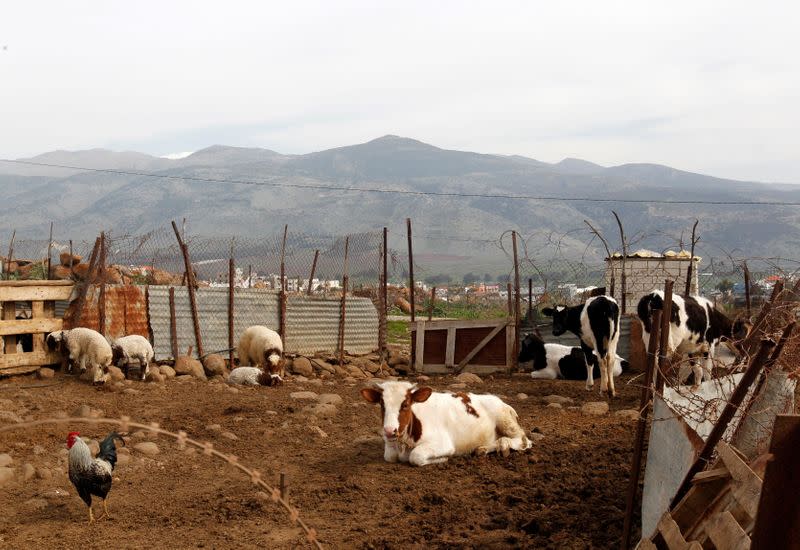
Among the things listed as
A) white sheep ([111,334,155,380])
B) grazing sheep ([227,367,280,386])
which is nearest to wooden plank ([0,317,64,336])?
white sheep ([111,334,155,380])

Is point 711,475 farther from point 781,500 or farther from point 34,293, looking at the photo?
point 34,293

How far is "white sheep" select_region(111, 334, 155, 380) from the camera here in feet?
49.3

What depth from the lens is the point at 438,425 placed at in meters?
8.94

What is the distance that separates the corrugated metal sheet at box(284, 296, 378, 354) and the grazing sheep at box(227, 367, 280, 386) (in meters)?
3.41

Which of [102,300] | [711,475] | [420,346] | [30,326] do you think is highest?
[711,475]

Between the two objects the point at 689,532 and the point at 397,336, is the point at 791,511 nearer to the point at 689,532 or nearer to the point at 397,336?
the point at 689,532

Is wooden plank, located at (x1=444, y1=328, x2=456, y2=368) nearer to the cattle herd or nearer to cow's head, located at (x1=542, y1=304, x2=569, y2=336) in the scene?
the cattle herd

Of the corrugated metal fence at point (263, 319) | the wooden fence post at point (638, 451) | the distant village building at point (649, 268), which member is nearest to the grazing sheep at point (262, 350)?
the corrugated metal fence at point (263, 319)

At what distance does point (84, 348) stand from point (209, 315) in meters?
3.49

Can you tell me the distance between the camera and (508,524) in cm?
650

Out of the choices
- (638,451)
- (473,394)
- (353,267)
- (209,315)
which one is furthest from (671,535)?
(353,267)

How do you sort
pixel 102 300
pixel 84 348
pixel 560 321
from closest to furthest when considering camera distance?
pixel 84 348 → pixel 102 300 → pixel 560 321

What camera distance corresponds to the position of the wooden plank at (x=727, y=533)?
3305mm

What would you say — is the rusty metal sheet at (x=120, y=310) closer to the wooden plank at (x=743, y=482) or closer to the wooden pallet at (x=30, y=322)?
the wooden pallet at (x=30, y=322)
